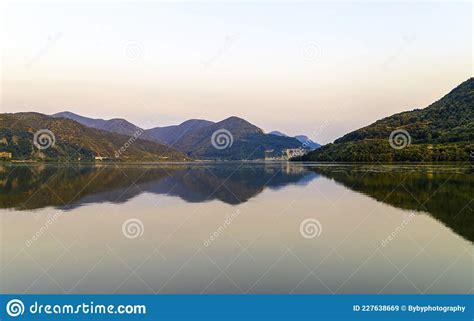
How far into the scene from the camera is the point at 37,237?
25859 millimetres

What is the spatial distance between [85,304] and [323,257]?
11940 mm

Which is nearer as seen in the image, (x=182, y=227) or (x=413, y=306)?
(x=413, y=306)

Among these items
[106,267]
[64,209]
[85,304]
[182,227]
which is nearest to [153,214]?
[182,227]

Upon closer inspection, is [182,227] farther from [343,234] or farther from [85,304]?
[85,304]

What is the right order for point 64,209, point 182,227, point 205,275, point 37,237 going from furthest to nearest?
point 64,209 → point 182,227 → point 37,237 → point 205,275

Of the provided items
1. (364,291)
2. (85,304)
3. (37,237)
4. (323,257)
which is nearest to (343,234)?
(323,257)

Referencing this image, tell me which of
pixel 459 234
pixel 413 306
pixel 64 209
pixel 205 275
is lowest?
pixel 64 209

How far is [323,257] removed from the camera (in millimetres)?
21031

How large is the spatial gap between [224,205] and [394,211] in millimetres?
16204

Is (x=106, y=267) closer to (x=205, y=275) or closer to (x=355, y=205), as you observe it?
(x=205, y=275)

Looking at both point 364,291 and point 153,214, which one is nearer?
point 364,291

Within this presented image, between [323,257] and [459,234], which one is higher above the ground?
[459,234]

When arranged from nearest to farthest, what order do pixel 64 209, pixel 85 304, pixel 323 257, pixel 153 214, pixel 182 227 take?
pixel 85 304 < pixel 323 257 < pixel 182 227 < pixel 153 214 < pixel 64 209

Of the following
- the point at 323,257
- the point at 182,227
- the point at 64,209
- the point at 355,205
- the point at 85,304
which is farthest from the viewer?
the point at 355,205
